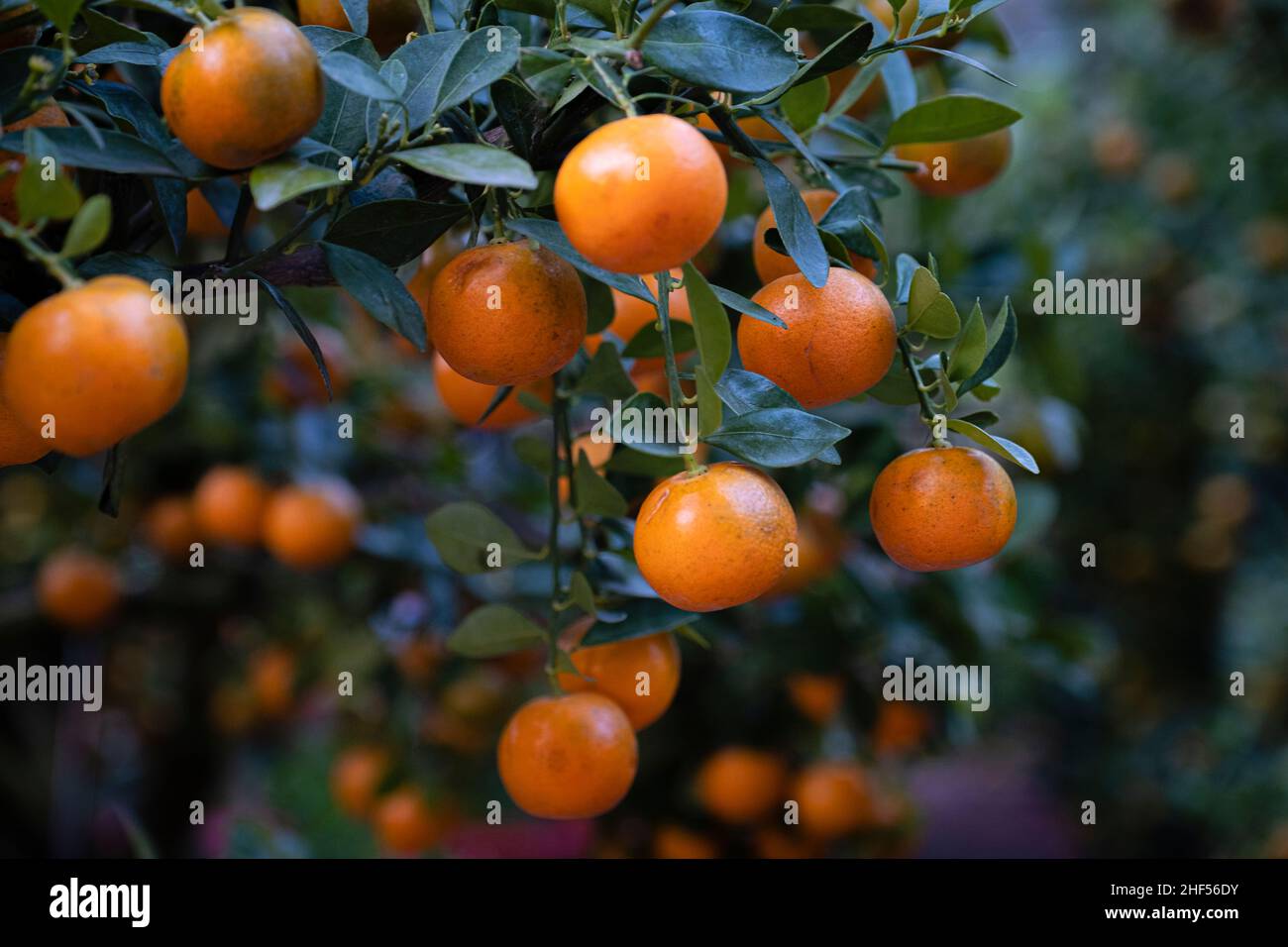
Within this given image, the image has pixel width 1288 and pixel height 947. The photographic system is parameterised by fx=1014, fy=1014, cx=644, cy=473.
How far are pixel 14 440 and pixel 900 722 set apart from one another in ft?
2.96

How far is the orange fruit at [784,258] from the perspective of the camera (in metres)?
0.55

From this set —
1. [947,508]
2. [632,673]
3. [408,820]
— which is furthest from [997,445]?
[408,820]

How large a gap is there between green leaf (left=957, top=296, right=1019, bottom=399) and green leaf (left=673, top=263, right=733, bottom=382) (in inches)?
5.0

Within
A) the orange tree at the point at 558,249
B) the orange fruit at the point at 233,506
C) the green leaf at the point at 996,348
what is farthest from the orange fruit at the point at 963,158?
the orange fruit at the point at 233,506

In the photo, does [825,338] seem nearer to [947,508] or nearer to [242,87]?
[947,508]

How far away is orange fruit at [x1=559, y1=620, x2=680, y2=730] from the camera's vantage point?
611 millimetres

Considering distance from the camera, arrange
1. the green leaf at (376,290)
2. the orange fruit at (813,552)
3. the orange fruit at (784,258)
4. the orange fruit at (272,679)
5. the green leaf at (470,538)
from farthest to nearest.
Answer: the orange fruit at (272,679) → the orange fruit at (813,552) → the green leaf at (470,538) → the orange fruit at (784,258) → the green leaf at (376,290)

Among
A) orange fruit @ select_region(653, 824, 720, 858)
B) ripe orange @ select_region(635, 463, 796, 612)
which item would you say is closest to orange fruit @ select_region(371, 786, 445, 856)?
orange fruit @ select_region(653, 824, 720, 858)

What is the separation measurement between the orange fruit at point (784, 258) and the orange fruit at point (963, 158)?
0.12 m

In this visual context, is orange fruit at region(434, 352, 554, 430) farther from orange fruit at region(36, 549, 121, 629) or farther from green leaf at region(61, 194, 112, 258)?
orange fruit at region(36, 549, 121, 629)

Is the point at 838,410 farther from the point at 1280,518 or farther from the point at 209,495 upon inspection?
the point at 1280,518

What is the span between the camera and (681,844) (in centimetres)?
110

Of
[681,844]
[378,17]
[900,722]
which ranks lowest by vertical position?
[681,844]

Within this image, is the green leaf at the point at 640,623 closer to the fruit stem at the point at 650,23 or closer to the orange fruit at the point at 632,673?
the orange fruit at the point at 632,673
